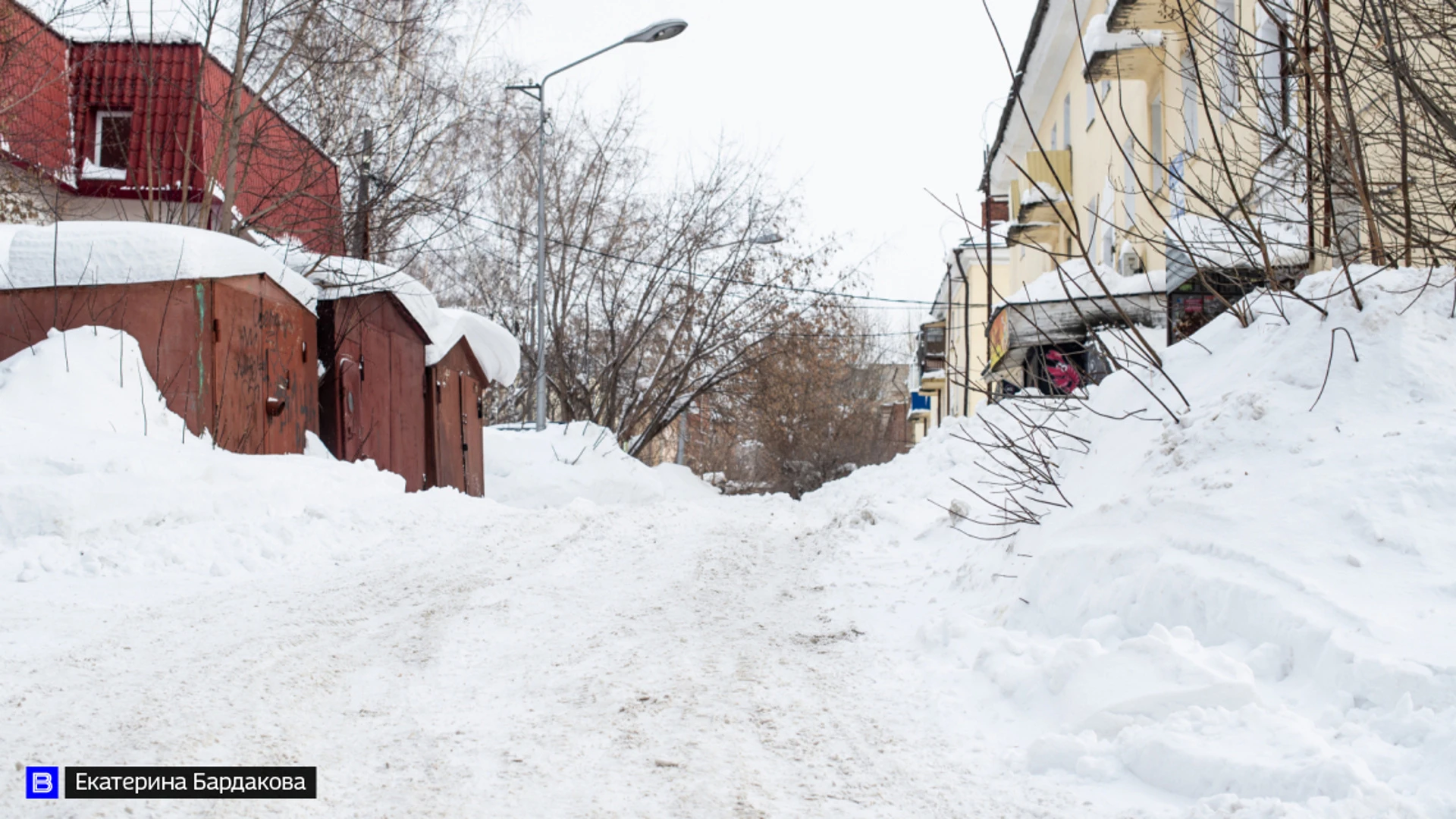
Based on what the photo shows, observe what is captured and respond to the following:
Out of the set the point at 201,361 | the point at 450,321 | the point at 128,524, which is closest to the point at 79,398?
the point at 201,361

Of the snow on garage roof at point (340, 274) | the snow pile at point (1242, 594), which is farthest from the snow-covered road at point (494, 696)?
the snow on garage roof at point (340, 274)

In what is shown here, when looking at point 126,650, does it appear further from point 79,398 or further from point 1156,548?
point 79,398

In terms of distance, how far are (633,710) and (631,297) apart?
23.9 metres

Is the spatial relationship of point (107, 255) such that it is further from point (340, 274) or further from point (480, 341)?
point (480, 341)

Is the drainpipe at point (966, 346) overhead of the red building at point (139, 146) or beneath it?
beneath

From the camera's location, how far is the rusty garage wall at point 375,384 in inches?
504

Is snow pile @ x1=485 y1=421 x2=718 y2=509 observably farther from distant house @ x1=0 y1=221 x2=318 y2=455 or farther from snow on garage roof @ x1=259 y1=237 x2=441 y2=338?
distant house @ x1=0 y1=221 x2=318 y2=455

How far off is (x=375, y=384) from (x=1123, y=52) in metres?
11.0

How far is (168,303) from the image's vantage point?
382 inches

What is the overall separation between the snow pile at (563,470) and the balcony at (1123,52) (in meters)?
9.47

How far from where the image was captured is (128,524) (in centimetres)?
721

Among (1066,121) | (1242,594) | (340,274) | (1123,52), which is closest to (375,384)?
(340,274)

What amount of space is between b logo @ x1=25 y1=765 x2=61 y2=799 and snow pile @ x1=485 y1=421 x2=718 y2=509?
15.1 metres

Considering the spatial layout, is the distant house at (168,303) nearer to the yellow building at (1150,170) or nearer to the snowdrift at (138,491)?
the snowdrift at (138,491)
